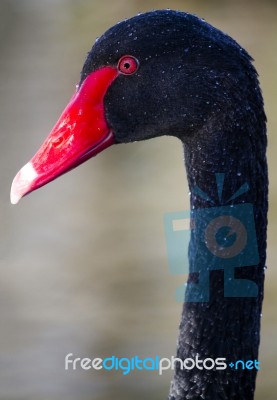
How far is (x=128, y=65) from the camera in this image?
2613 millimetres

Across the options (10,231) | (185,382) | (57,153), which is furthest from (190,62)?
(10,231)

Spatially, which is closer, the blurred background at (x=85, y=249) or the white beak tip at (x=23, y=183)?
the white beak tip at (x=23, y=183)

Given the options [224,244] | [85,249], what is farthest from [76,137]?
[85,249]

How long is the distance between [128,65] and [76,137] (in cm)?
21

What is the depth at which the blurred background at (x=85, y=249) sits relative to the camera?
4.42m

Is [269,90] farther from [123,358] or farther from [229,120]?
[229,120]

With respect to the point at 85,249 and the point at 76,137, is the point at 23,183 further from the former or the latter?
the point at 85,249

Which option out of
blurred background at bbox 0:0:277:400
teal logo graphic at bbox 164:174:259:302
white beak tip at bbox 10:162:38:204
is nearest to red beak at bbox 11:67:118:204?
white beak tip at bbox 10:162:38:204

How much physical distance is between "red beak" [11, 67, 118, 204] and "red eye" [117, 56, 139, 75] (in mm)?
18

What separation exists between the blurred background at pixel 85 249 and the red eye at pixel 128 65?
190 cm

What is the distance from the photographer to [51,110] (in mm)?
6227

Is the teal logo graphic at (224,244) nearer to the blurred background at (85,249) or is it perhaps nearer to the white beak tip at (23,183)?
the white beak tip at (23,183)

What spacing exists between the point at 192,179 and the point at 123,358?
190 cm

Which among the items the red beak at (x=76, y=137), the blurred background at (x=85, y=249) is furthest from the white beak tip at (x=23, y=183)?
the blurred background at (x=85, y=249)
